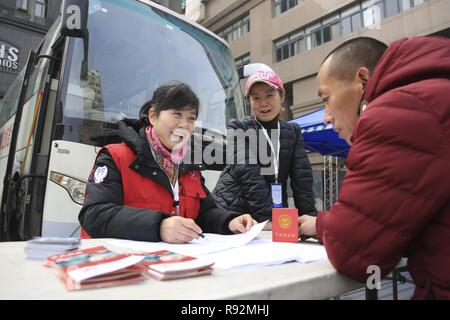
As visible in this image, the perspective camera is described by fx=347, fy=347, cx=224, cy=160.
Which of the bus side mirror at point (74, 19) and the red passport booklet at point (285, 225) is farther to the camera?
the bus side mirror at point (74, 19)

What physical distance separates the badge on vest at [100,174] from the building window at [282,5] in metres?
20.6

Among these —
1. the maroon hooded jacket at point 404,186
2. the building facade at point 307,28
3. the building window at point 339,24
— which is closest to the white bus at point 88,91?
the maroon hooded jacket at point 404,186

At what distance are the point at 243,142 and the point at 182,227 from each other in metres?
1.07

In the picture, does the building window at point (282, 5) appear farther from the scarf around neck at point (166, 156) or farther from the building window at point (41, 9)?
the scarf around neck at point (166, 156)

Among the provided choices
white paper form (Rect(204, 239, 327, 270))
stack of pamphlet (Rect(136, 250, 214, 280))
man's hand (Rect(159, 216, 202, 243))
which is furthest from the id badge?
stack of pamphlet (Rect(136, 250, 214, 280))

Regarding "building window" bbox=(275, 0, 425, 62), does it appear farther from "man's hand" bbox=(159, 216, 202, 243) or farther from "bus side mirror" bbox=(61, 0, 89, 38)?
"man's hand" bbox=(159, 216, 202, 243)

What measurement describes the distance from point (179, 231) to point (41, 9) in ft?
56.9

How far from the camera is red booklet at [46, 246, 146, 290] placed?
701 mm

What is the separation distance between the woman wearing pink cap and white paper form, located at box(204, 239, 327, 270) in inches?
33.1

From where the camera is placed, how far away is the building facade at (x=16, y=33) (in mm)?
13804

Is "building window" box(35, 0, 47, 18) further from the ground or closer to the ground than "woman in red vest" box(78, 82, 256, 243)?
further from the ground

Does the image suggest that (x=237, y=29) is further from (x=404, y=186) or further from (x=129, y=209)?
(x=404, y=186)

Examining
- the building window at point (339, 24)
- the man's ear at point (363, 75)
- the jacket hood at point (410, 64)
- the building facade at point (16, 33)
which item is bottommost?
the jacket hood at point (410, 64)

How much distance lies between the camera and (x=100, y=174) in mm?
1598
